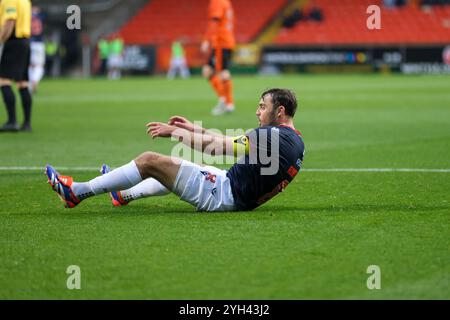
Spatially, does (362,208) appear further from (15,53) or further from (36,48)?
(36,48)

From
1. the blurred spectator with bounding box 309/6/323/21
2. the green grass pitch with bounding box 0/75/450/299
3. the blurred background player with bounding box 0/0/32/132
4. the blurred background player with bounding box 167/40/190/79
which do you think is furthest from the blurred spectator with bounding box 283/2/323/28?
the green grass pitch with bounding box 0/75/450/299

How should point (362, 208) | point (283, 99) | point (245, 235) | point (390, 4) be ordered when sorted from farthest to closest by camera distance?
point (390, 4), point (362, 208), point (283, 99), point (245, 235)

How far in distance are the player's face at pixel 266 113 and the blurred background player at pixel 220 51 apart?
1186cm

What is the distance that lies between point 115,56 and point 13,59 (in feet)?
92.4

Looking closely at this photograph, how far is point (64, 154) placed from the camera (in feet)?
38.8

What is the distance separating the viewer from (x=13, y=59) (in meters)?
14.5

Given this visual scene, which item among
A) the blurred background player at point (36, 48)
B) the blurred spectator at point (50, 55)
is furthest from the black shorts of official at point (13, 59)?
the blurred spectator at point (50, 55)

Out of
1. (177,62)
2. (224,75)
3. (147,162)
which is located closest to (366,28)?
(177,62)

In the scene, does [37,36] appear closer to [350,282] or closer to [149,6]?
[350,282]

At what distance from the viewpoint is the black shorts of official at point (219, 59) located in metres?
19.8

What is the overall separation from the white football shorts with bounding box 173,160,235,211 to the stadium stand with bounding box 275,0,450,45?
35731mm

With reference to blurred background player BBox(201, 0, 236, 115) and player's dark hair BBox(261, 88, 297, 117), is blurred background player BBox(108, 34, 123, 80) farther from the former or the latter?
player's dark hair BBox(261, 88, 297, 117)

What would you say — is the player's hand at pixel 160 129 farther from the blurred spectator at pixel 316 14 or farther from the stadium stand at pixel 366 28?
the blurred spectator at pixel 316 14

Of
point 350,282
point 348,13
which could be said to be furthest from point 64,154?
point 348,13
